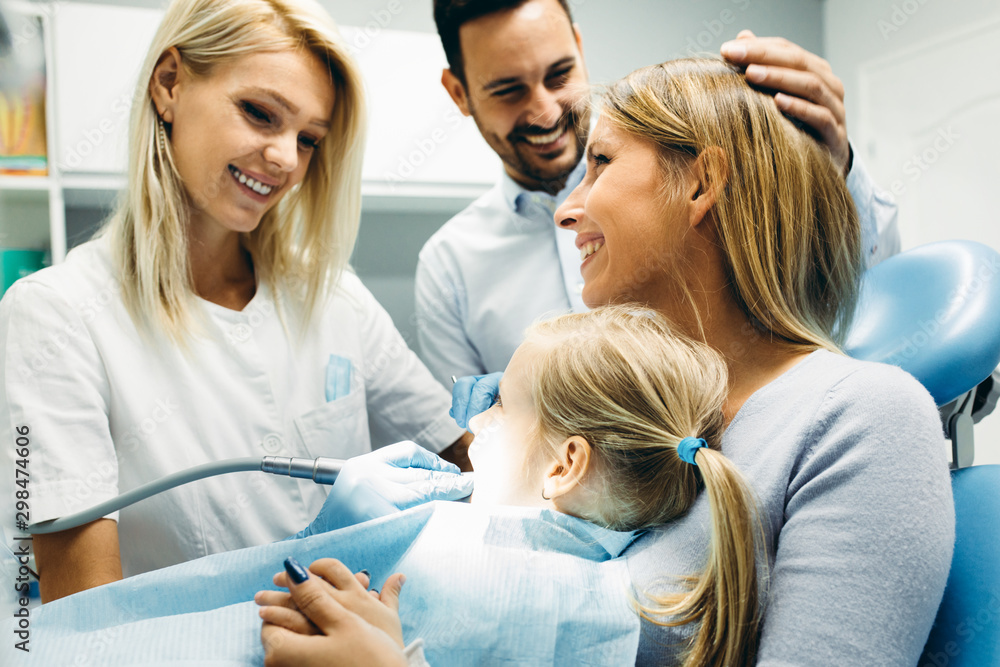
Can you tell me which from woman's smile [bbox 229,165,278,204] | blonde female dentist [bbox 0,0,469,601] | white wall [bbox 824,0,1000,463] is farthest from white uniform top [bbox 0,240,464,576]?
white wall [bbox 824,0,1000,463]

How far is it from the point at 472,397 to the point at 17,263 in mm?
534

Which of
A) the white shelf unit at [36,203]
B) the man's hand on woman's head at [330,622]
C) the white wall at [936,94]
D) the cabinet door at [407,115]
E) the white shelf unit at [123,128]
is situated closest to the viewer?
the man's hand on woman's head at [330,622]

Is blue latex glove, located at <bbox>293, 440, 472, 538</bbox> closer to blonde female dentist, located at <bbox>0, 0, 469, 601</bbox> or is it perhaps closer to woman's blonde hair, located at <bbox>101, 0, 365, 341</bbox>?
blonde female dentist, located at <bbox>0, 0, 469, 601</bbox>

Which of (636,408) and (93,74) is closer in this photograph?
(636,408)

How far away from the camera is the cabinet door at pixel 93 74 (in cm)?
97

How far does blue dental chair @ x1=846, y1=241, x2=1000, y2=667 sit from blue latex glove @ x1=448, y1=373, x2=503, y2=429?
1.61ft

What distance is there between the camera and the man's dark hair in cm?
105

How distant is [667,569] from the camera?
63cm

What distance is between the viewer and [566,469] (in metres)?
0.72

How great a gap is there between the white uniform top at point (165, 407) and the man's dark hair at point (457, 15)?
0.50 metres

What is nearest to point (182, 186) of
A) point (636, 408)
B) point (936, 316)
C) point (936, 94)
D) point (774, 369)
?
point (636, 408)

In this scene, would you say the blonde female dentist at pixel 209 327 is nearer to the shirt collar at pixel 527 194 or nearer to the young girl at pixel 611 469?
the young girl at pixel 611 469

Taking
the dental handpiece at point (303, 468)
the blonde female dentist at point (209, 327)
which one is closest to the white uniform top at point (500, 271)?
the blonde female dentist at point (209, 327)

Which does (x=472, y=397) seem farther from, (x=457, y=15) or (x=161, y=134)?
(x=457, y=15)
